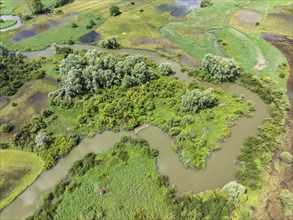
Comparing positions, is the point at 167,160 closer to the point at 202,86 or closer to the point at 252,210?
the point at 252,210

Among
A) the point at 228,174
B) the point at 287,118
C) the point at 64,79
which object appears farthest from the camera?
the point at 64,79

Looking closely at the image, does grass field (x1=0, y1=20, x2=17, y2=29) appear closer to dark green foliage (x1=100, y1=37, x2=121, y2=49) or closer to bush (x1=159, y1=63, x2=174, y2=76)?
dark green foliage (x1=100, y1=37, x2=121, y2=49)

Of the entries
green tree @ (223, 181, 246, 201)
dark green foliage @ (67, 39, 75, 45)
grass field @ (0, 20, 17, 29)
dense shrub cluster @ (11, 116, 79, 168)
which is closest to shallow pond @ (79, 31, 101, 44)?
dark green foliage @ (67, 39, 75, 45)

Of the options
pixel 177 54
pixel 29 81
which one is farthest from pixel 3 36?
pixel 177 54

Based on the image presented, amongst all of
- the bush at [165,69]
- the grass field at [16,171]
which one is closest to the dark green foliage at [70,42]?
the bush at [165,69]

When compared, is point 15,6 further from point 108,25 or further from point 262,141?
point 262,141

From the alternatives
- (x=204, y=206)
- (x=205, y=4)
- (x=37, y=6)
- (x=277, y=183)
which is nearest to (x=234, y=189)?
(x=204, y=206)

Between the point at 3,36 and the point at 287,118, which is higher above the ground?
the point at 3,36
